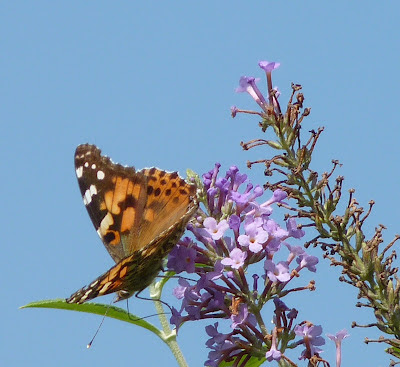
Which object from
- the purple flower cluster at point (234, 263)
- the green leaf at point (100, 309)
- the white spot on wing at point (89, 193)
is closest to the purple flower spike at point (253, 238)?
the purple flower cluster at point (234, 263)

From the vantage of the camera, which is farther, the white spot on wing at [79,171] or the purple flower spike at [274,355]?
the white spot on wing at [79,171]

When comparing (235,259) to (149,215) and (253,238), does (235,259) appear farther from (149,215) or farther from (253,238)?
(149,215)

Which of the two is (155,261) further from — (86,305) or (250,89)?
(250,89)

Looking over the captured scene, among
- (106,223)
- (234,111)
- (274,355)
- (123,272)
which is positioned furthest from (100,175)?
(274,355)

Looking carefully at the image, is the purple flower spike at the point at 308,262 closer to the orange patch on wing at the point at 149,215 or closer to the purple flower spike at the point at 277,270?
the purple flower spike at the point at 277,270

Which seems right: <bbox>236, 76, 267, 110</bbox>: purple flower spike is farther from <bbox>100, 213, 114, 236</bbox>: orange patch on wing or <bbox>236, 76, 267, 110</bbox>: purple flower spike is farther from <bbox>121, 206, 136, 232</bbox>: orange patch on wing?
<bbox>100, 213, 114, 236</bbox>: orange patch on wing

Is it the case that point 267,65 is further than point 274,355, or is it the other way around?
point 267,65

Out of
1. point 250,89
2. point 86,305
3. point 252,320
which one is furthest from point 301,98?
point 86,305

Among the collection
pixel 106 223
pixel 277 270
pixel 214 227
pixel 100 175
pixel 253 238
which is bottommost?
pixel 277 270
